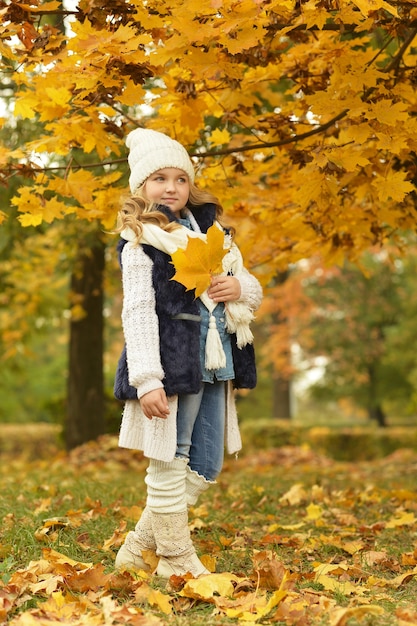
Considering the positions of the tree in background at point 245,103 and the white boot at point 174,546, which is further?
the tree in background at point 245,103

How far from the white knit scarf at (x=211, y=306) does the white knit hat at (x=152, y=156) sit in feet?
0.92

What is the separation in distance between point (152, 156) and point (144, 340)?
0.81 m

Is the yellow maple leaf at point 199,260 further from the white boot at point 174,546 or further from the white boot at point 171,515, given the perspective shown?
the white boot at point 174,546

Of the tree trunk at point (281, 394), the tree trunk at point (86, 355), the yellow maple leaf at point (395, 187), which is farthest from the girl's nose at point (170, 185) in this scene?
the tree trunk at point (281, 394)

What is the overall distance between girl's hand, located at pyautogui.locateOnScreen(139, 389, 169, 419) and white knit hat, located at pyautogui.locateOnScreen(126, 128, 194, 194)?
94 centimetres

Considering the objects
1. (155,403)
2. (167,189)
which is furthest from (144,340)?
(167,189)

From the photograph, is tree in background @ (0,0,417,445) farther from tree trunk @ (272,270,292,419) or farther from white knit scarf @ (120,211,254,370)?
tree trunk @ (272,270,292,419)

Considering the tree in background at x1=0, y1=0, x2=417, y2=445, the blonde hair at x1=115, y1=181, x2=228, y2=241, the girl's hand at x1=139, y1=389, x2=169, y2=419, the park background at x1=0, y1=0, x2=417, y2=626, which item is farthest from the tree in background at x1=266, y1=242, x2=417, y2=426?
the girl's hand at x1=139, y1=389, x2=169, y2=419

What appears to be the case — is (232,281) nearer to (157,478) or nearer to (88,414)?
(157,478)

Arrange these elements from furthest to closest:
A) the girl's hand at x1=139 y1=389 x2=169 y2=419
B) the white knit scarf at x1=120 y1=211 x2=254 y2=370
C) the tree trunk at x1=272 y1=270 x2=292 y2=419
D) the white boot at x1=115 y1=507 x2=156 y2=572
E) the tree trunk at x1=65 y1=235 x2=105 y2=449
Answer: the tree trunk at x1=272 y1=270 x2=292 y2=419 → the tree trunk at x1=65 y1=235 x2=105 y2=449 → the white boot at x1=115 y1=507 x2=156 y2=572 → the white knit scarf at x1=120 y1=211 x2=254 y2=370 → the girl's hand at x1=139 y1=389 x2=169 y2=419

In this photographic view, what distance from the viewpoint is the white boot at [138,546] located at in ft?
10.0

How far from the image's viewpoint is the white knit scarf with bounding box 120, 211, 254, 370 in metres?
2.91

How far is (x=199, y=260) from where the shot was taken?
9.21ft

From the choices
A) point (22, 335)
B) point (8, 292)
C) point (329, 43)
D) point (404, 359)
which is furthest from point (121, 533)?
point (404, 359)
